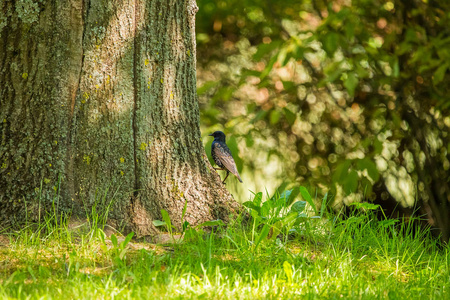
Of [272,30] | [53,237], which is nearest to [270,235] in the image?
[53,237]

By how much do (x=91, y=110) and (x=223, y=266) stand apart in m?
1.26

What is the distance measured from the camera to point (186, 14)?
334cm

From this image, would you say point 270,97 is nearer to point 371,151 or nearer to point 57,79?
point 371,151

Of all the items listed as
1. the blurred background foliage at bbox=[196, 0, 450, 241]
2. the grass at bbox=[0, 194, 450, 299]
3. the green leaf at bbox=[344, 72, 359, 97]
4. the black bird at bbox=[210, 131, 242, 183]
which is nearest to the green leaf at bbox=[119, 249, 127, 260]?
the grass at bbox=[0, 194, 450, 299]

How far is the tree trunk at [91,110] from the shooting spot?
295 cm

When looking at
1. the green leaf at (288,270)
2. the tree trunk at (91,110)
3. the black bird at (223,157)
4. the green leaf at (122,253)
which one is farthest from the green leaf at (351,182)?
the green leaf at (122,253)

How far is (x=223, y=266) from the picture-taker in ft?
8.85

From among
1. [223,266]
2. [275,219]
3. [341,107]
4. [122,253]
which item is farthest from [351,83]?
[122,253]

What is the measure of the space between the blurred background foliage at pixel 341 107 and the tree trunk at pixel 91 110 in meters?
1.62

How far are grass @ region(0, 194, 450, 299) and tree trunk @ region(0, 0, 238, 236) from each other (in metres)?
0.24

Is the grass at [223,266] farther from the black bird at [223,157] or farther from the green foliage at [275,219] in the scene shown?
the black bird at [223,157]

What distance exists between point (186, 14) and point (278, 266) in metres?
1.80

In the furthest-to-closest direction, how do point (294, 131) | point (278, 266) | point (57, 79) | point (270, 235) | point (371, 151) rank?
1. point (294, 131)
2. point (371, 151)
3. point (270, 235)
4. point (57, 79)
5. point (278, 266)

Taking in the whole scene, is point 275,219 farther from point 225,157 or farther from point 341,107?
point 341,107
